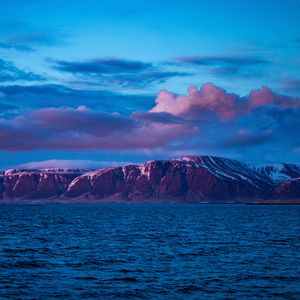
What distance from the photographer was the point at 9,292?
34875 millimetres

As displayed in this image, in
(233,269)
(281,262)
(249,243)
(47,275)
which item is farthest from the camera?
(249,243)

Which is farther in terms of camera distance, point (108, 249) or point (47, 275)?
point (108, 249)

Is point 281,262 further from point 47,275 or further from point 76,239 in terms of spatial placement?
point 76,239

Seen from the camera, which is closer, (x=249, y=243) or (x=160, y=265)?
(x=160, y=265)

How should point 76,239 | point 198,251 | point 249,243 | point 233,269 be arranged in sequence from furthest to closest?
point 76,239 → point 249,243 → point 198,251 → point 233,269

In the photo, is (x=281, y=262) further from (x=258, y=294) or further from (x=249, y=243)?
(x=249, y=243)

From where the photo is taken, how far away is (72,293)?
114ft

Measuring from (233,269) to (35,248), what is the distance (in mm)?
23767

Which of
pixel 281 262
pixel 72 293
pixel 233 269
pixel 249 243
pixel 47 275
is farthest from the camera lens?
pixel 249 243

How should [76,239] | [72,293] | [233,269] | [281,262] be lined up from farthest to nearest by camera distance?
[76,239]
[281,262]
[233,269]
[72,293]

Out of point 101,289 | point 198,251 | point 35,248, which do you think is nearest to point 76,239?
point 35,248

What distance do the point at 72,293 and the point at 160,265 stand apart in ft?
41.7

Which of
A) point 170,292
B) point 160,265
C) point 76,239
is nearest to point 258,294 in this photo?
point 170,292

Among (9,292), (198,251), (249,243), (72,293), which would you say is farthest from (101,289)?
(249,243)
